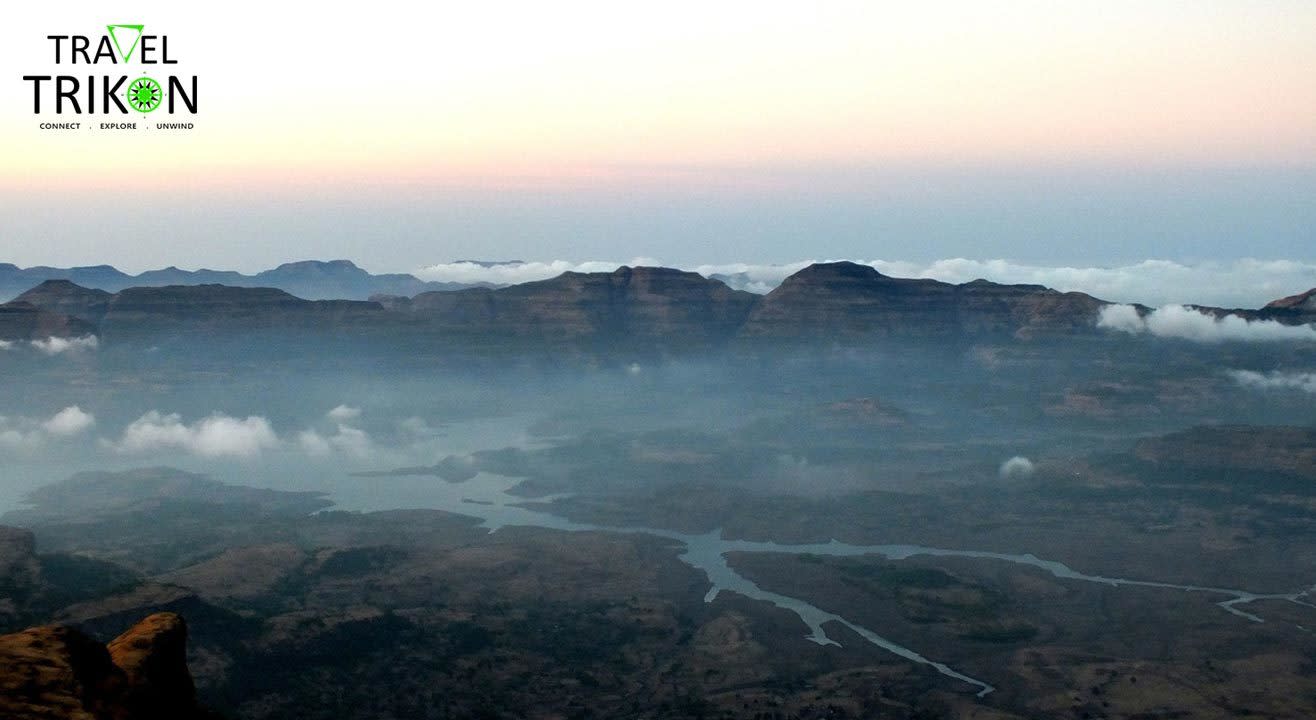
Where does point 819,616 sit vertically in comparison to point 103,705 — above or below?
below

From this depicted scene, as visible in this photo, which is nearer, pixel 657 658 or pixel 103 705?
pixel 103 705

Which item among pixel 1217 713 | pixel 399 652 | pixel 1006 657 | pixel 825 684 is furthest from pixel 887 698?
pixel 399 652

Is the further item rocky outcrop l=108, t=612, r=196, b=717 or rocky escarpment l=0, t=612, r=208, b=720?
rocky outcrop l=108, t=612, r=196, b=717

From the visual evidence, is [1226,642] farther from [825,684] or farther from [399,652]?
[399,652]

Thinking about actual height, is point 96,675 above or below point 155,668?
above

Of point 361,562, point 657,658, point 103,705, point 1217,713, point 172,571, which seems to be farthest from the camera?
point 361,562

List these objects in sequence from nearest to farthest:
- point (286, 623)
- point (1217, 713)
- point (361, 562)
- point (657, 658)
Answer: point (1217, 713) → point (286, 623) → point (657, 658) → point (361, 562)

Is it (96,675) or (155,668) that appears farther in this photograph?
(155,668)

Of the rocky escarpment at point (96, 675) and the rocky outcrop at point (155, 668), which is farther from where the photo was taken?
the rocky outcrop at point (155, 668)
